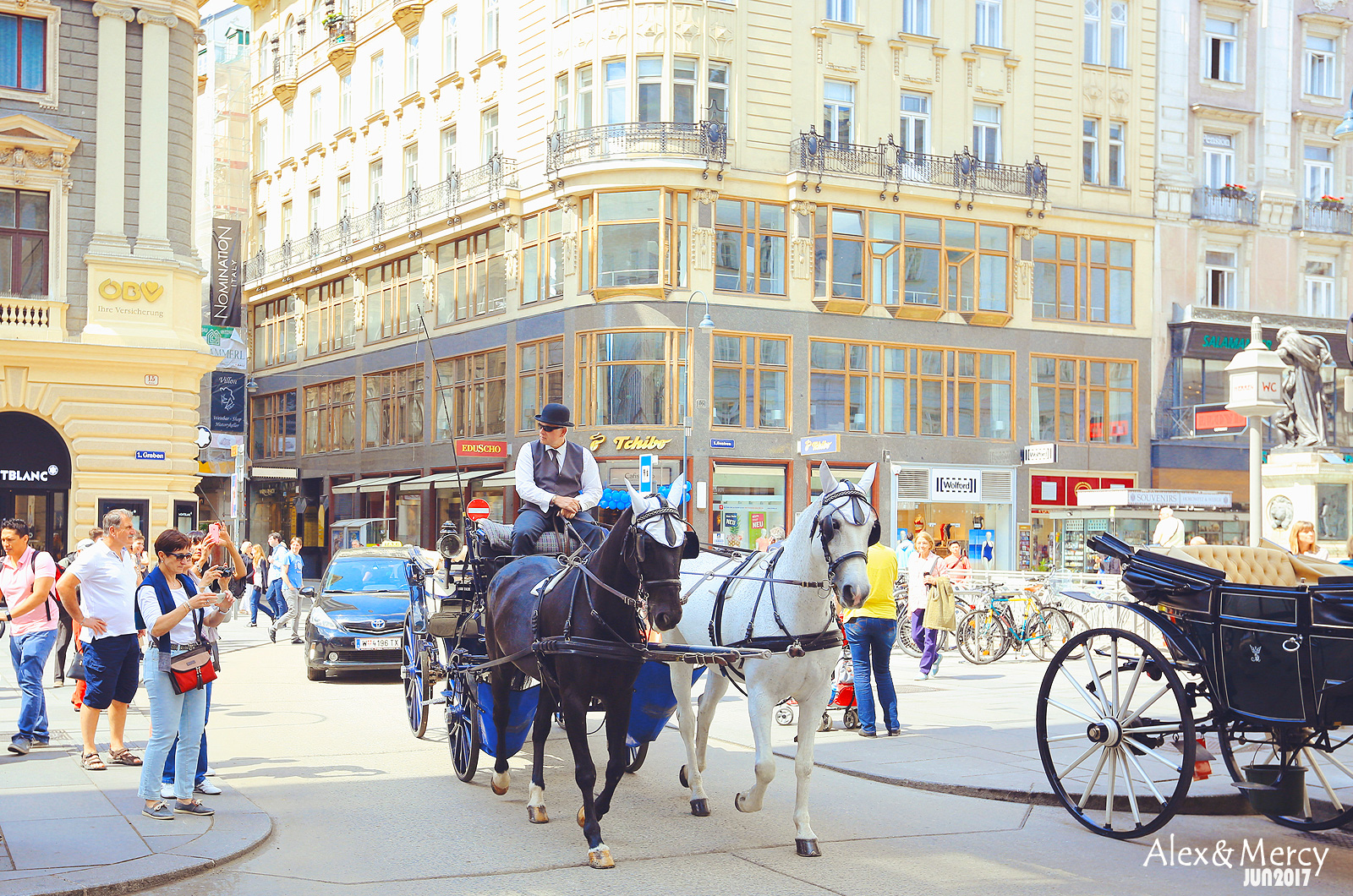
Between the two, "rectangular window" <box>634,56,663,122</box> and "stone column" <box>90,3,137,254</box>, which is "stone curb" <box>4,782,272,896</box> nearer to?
"stone column" <box>90,3,137,254</box>

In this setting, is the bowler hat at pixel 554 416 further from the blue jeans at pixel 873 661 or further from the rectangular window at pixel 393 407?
Result: the rectangular window at pixel 393 407

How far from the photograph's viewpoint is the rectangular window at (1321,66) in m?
44.7

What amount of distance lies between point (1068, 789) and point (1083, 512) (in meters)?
29.2

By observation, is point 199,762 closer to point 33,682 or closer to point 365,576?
point 33,682

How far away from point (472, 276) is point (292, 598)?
18.9 metres

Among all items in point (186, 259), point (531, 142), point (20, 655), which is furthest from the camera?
point (531, 142)

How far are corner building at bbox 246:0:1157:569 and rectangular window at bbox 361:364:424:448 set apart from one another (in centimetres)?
22

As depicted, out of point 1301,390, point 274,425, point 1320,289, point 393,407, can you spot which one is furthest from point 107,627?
point 274,425

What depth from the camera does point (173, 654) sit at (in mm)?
8203

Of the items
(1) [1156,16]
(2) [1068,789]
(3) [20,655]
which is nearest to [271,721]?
(3) [20,655]

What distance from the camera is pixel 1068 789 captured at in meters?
9.24

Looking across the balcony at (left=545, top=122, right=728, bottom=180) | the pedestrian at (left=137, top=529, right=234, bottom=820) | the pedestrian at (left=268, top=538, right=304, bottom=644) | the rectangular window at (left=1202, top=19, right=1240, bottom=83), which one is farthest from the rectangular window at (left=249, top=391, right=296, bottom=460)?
the pedestrian at (left=137, top=529, right=234, bottom=820)

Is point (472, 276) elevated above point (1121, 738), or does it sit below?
above

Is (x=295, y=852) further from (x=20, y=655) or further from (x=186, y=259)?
(x=186, y=259)
